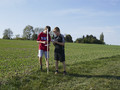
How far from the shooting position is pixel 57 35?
6.63 meters

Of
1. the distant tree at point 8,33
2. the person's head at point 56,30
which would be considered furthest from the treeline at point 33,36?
the person's head at point 56,30

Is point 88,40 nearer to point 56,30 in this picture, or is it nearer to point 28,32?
point 28,32

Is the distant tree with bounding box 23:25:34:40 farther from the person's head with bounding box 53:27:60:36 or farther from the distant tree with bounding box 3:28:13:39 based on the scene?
the person's head with bounding box 53:27:60:36

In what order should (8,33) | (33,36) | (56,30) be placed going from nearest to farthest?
(56,30)
(33,36)
(8,33)

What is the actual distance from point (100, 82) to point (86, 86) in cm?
84

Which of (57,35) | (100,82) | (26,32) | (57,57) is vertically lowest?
(100,82)

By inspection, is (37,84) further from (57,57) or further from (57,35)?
(57,35)

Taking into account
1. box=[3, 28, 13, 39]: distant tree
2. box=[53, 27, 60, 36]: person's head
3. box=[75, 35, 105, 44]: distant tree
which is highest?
box=[3, 28, 13, 39]: distant tree

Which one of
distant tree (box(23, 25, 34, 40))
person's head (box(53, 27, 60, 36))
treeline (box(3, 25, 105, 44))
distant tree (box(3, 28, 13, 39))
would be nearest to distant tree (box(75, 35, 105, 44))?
treeline (box(3, 25, 105, 44))

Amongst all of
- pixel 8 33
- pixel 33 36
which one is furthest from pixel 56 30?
pixel 8 33

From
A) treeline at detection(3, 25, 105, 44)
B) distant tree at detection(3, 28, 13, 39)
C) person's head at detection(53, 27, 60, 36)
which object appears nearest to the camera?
person's head at detection(53, 27, 60, 36)

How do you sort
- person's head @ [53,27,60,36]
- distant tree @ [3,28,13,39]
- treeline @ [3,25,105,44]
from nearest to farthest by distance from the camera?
1. person's head @ [53,27,60,36]
2. treeline @ [3,25,105,44]
3. distant tree @ [3,28,13,39]

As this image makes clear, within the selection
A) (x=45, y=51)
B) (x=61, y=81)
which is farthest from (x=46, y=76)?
(x=45, y=51)

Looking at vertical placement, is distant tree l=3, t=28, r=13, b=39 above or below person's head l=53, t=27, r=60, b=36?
above
